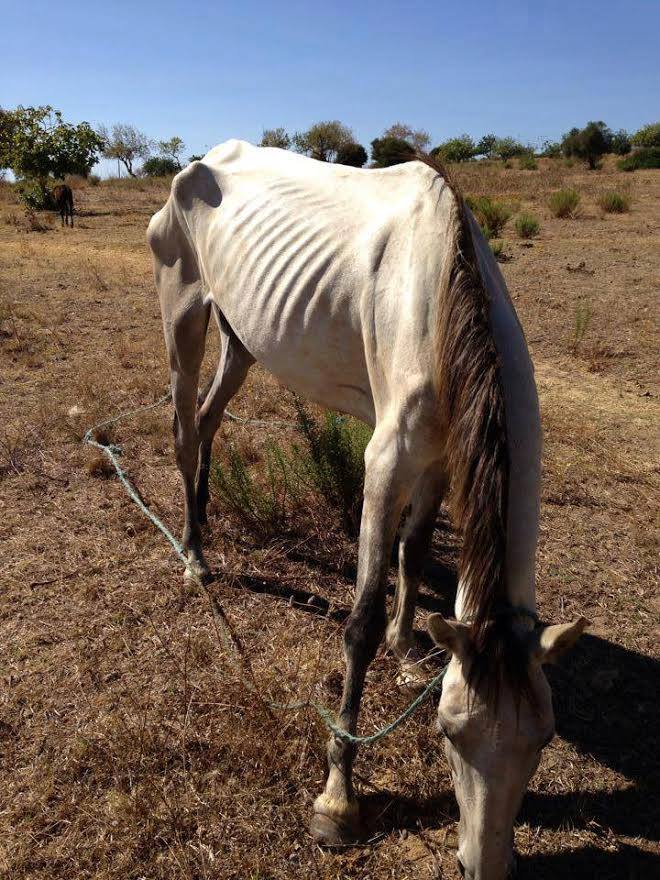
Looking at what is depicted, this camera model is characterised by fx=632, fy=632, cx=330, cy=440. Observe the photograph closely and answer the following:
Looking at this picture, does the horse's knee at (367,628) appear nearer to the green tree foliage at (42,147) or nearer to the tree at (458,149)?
the green tree foliage at (42,147)

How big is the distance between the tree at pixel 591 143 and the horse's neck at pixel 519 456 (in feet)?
119

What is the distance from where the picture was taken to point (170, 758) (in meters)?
2.44

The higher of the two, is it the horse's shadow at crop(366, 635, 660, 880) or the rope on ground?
the rope on ground

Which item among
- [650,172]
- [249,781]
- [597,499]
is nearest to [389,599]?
[249,781]

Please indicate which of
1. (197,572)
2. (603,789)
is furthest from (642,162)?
(603,789)

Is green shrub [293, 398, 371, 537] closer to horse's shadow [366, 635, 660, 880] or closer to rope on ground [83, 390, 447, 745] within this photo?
rope on ground [83, 390, 447, 745]

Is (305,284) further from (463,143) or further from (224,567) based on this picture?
(463,143)

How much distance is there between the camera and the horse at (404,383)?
1.62 m

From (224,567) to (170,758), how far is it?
4.33ft

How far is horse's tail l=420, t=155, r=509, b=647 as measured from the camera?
1.69 metres

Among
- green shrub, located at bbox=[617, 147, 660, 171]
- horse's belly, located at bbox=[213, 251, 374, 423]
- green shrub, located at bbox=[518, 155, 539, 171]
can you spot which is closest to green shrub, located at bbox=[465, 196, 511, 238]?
horse's belly, located at bbox=[213, 251, 374, 423]

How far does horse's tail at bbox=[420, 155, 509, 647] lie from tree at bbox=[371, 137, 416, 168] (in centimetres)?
101

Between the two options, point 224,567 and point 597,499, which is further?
point 597,499

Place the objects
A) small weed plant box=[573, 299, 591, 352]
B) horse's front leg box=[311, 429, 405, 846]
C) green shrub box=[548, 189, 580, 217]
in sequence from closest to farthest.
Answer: horse's front leg box=[311, 429, 405, 846], small weed plant box=[573, 299, 591, 352], green shrub box=[548, 189, 580, 217]
